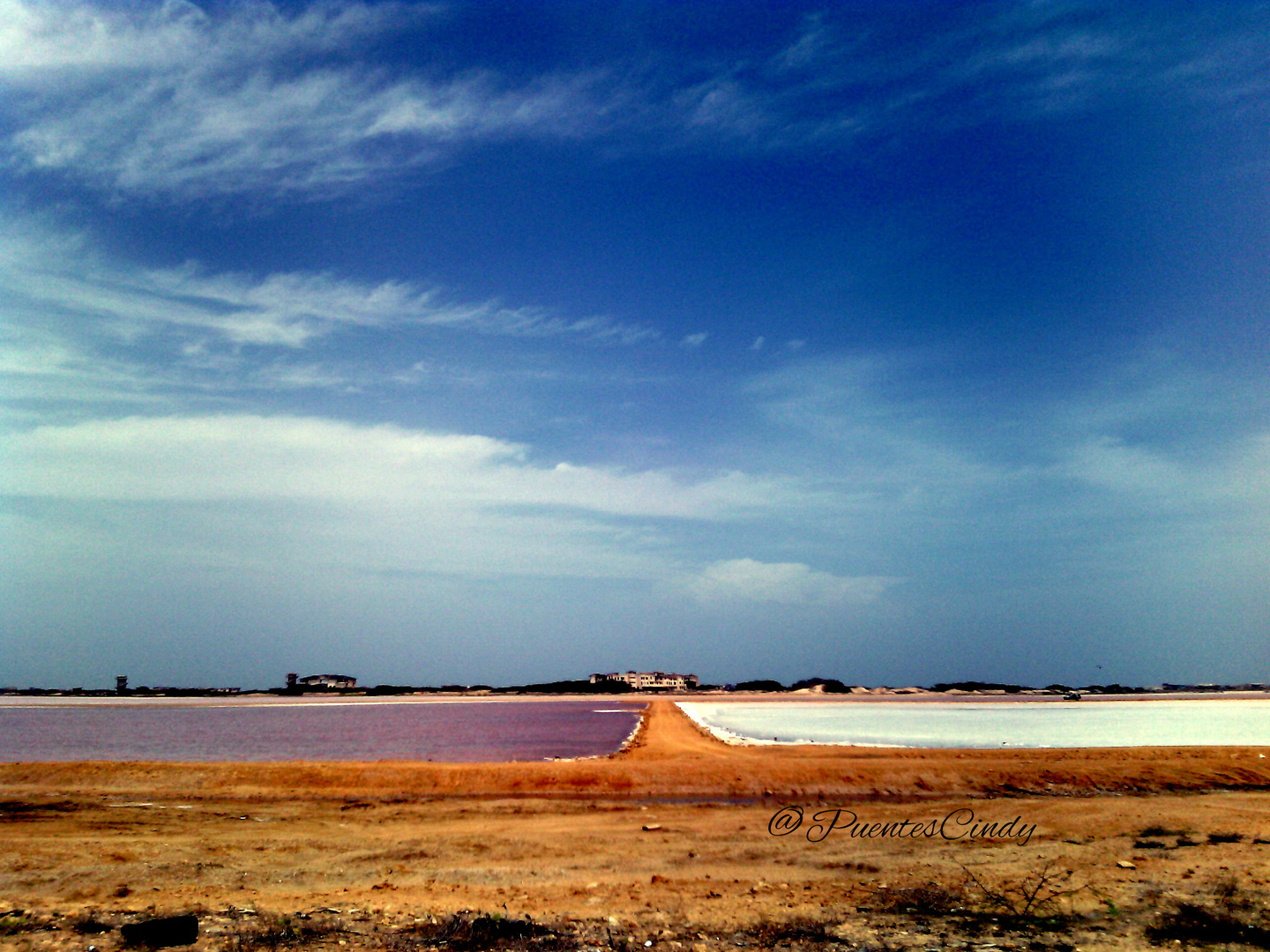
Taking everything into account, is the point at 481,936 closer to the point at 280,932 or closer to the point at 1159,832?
the point at 280,932

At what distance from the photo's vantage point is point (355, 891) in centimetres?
Result: 1162

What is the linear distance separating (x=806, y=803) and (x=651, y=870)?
9.27 m

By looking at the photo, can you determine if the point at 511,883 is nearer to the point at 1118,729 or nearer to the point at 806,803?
the point at 806,803

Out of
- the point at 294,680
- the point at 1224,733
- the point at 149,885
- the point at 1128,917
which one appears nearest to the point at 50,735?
the point at 149,885

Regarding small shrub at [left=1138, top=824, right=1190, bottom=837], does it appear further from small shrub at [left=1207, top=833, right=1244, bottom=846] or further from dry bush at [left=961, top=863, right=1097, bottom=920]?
dry bush at [left=961, top=863, right=1097, bottom=920]
